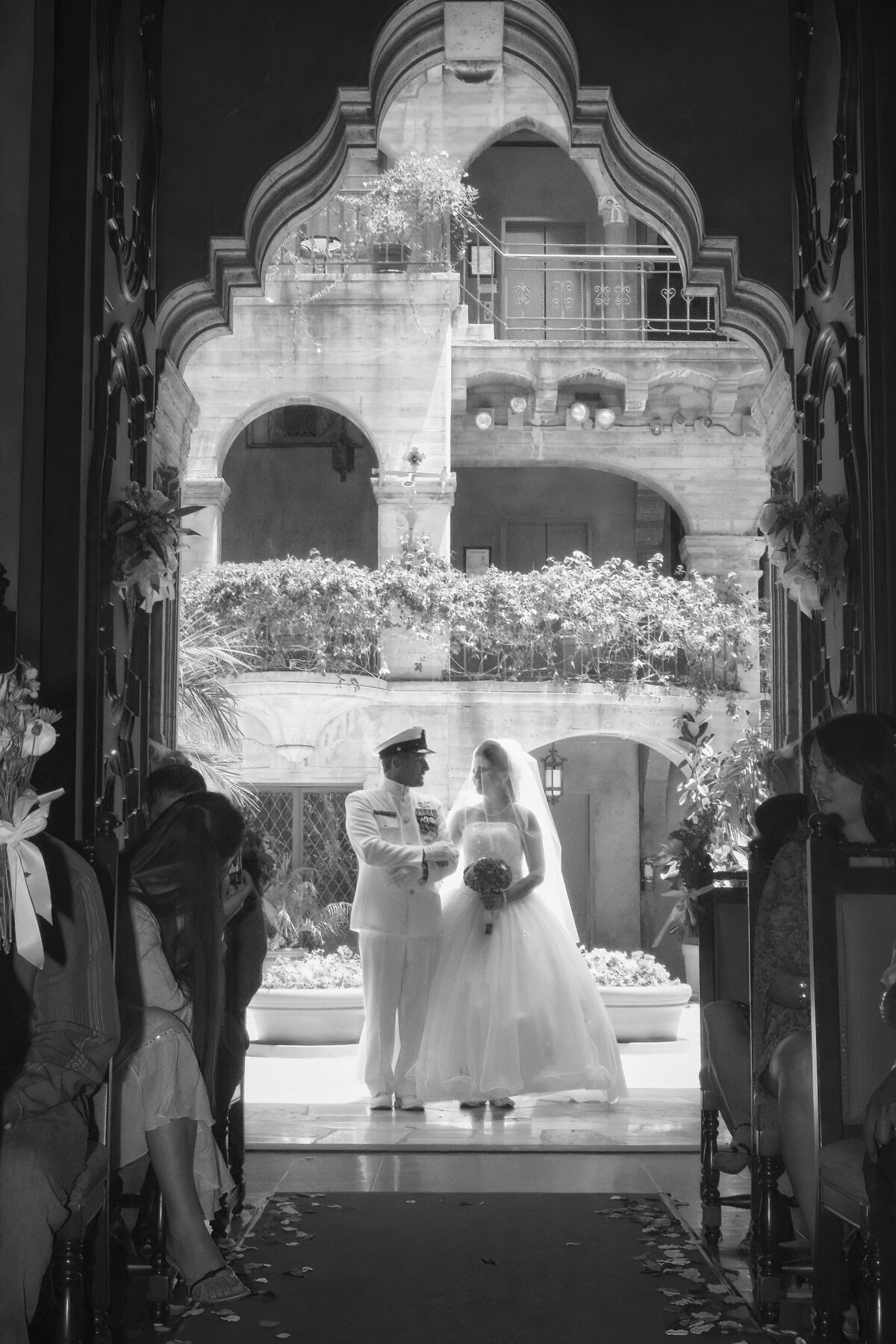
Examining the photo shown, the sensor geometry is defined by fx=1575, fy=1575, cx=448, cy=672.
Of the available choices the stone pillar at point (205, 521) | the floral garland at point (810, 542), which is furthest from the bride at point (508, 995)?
the stone pillar at point (205, 521)

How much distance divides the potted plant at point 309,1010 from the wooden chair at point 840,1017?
25.9ft

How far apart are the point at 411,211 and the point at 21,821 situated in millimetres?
14661

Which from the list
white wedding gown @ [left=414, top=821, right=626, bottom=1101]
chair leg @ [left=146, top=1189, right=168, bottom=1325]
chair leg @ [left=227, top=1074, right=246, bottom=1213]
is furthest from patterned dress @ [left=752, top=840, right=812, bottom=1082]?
white wedding gown @ [left=414, top=821, right=626, bottom=1101]

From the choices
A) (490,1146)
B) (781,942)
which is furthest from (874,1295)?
(490,1146)

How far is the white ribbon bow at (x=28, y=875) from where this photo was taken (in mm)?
3260

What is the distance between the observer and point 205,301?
663 centimetres

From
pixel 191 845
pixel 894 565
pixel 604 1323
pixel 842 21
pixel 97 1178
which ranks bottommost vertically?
pixel 604 1323

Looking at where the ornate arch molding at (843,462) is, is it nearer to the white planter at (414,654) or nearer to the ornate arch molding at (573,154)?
the ornate arch molding at (573,154)

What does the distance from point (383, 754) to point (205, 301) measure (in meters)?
2.98

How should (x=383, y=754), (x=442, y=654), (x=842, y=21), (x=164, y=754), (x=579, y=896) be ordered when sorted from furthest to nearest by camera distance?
1. (x=579, y=896)
2. (x=442, y=654)
3. (x=383, y=754)
4. (x=164, y=754)
5. (x=842, y=21)

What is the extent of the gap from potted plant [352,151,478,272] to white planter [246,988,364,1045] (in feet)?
28.9

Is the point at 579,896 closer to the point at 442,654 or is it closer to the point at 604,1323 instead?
the point at 442,654

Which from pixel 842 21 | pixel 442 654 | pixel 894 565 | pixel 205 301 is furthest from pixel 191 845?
pixel 442 654

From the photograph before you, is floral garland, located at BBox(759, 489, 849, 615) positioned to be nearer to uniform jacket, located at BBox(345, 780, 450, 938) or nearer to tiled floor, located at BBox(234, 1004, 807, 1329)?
tiled floor, located at BBox(234, 1004, 807, 1329)
